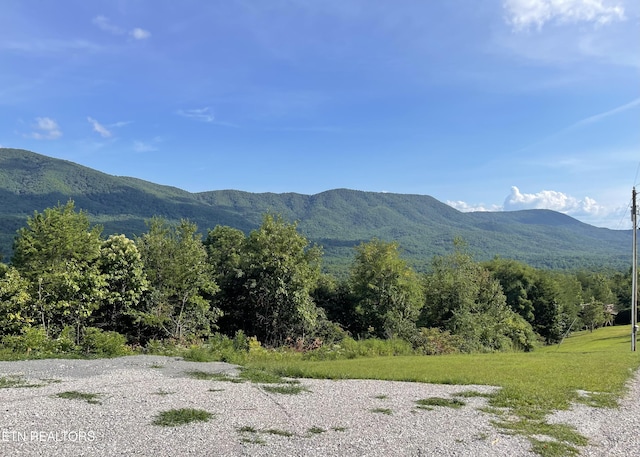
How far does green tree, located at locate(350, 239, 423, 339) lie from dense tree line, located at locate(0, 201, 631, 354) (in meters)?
0.09

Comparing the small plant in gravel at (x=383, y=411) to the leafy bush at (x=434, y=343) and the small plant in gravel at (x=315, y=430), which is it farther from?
the leafy bush at (x=434, y=343)

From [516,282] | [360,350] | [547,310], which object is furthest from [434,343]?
[547,310]

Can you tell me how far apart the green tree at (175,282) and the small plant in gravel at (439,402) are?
660 inches

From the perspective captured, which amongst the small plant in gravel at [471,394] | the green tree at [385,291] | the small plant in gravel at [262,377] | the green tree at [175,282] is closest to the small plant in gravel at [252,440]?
the small plant in gravel at [262,377]

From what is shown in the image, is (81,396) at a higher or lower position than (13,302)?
lower

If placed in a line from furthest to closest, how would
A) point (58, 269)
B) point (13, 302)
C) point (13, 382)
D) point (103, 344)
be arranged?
point (58, 269)
point (13, 302)
point (103, 344)
point (13, 382)

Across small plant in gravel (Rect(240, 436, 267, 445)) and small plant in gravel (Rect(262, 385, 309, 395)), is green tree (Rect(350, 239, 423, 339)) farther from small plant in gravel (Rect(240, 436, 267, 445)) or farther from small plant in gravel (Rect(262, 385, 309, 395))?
small plant in gravel (Rect(240, 436, 267, 445))

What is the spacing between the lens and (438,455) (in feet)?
24.6

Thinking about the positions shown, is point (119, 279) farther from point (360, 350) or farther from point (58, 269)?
point (360, 350)

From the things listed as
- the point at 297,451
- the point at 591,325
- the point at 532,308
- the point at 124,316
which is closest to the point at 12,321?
the point at 124,316

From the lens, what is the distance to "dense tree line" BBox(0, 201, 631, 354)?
21.5 metres

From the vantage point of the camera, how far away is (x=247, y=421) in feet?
29.6

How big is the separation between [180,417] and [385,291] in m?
26.1

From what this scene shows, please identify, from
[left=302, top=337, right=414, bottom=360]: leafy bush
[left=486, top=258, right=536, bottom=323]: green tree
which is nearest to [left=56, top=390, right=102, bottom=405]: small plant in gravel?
[left=302, top=337, right=414, bottom=360]: leafy bush
